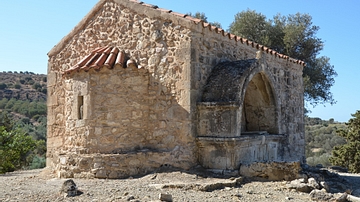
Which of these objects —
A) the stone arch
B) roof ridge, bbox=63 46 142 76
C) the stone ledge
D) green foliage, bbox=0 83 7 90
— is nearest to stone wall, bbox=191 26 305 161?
the stone arch

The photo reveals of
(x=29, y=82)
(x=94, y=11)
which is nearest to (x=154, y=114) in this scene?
(x=94, y=11)

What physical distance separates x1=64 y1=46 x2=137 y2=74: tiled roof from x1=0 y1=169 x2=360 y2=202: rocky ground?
7.23ft

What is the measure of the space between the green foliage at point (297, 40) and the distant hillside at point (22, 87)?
70.5ft

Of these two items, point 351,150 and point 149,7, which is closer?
point 149,7

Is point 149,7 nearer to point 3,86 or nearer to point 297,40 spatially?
point 297,40

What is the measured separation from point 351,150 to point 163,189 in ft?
34.1

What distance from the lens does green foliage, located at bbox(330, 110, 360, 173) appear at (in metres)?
12.9

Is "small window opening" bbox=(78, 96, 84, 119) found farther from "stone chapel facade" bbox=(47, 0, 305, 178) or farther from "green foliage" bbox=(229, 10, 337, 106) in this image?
"green foliage" bbox=(229, 10, 337, 106)

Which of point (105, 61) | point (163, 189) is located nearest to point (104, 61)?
point (105, 61)

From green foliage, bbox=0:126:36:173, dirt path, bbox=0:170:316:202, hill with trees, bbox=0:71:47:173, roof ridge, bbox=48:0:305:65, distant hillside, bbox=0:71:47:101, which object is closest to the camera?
dirt path, bbox=0:170:316:202

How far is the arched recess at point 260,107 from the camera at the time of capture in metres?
8.46

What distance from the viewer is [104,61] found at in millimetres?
7113

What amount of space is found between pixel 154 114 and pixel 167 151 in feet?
2.73

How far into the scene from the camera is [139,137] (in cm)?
708
